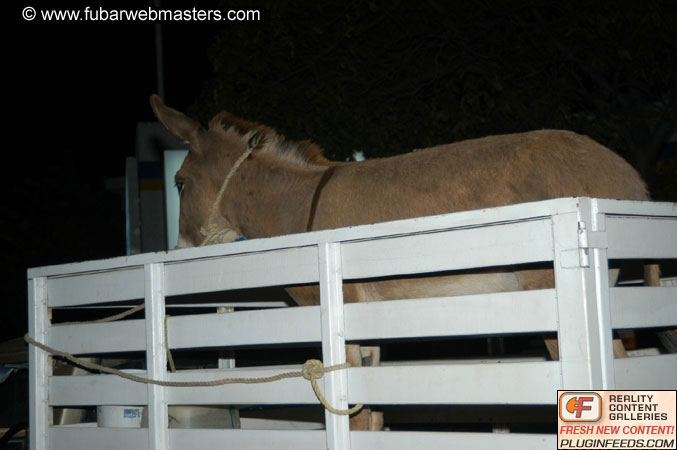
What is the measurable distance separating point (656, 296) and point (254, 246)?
157 centimetres

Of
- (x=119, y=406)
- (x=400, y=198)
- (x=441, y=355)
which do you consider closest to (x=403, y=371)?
(x=400, y=198)

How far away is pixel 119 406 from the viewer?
364cm

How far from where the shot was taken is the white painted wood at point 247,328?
280 cm

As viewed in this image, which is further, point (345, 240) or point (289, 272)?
point (289, 272)

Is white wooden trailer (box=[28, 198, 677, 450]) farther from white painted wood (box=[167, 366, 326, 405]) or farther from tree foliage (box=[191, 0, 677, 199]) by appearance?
tree foliage (box=[191, 0, 677, 199])

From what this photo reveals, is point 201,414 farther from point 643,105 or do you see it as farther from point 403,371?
point 643,105

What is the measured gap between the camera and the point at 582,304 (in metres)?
2.08

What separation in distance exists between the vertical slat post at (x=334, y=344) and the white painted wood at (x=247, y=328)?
0.26 feet

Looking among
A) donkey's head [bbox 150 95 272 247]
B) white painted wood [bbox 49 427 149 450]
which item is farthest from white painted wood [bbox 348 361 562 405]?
donkey's head [bbox 150 95 272 247]

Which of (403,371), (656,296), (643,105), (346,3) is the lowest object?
(403,371)

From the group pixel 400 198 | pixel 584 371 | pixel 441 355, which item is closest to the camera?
pixel 584 371

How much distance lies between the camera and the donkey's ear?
4.91 m

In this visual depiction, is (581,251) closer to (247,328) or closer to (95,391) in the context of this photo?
(247,328)

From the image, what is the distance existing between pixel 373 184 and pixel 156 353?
142 centimetres
